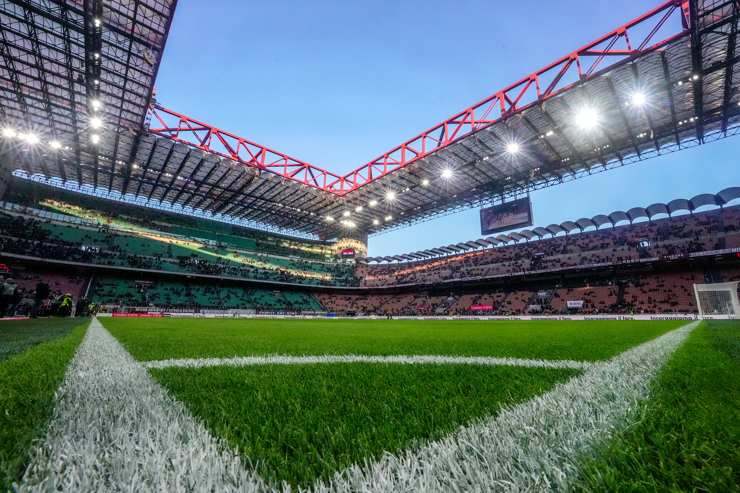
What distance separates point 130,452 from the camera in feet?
3.30

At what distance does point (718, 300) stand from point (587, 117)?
17856 mm

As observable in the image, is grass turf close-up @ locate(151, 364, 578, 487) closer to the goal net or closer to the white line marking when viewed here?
the white line marking

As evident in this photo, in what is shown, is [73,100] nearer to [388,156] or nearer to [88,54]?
[88,54]

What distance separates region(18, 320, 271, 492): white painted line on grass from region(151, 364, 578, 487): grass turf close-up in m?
0.09

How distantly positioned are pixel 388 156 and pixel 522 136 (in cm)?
1006

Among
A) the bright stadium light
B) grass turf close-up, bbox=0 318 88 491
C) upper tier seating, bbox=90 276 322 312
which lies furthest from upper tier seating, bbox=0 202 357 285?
grass turf close-up, bbox=0 318 88 491

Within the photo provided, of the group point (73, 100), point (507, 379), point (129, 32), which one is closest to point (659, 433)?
point (507, 379)

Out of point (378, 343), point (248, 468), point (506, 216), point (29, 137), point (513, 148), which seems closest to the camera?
point (248, 468)

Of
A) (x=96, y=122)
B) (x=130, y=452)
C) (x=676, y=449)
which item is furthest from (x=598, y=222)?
(x=96, y=122)

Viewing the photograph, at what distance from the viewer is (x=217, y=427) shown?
128cm

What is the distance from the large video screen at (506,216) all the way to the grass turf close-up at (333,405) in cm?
2883

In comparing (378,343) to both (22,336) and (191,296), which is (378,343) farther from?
(191,296)

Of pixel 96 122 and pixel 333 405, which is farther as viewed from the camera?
pixel 96 122

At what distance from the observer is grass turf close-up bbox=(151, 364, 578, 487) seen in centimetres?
107
